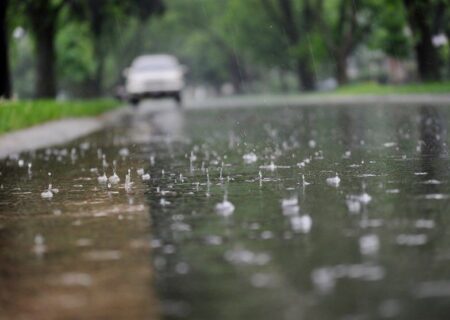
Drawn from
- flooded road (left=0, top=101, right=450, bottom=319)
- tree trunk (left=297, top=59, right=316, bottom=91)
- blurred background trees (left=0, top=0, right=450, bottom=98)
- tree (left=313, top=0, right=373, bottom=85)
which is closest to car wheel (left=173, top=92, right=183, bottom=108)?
blurred background trees (left=0, top=0, right=450, bottom=98)

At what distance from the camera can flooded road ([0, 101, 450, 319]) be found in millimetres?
5188

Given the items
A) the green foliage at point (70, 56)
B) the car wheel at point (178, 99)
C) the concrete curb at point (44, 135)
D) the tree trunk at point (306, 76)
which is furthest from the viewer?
the tree trunk at point (306, 76)

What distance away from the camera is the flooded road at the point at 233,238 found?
519 cm

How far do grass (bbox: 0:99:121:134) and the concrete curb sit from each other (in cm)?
19

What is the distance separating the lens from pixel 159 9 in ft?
148

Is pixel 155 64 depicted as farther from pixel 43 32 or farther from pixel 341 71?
pixel 341 71

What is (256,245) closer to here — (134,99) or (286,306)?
(286,306)

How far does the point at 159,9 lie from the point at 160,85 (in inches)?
220

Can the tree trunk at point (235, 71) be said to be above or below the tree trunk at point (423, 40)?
above

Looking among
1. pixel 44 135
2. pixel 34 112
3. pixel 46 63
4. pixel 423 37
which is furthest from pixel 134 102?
pixel 44 135

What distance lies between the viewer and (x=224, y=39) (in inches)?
3898

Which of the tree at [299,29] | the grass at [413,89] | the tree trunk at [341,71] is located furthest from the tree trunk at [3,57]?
the tree at [299,29]

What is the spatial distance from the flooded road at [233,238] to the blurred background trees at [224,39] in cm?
1977

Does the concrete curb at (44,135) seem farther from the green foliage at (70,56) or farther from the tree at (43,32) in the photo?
the green foliage at (70,56)
